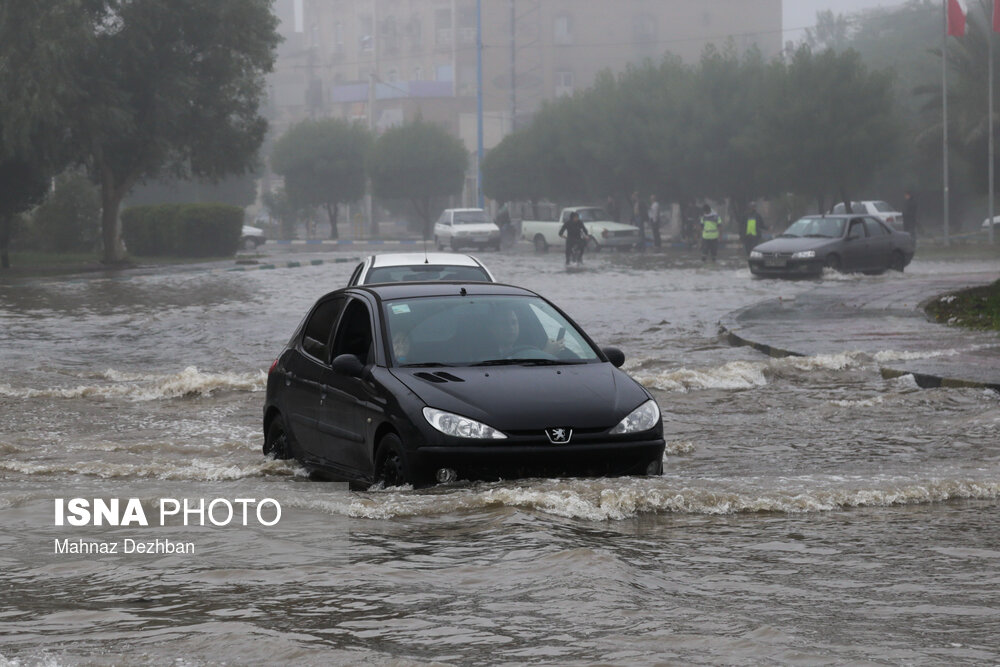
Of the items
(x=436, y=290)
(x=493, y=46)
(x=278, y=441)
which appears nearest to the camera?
(x=436, y=290)

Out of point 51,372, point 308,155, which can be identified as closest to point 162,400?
point 51,372

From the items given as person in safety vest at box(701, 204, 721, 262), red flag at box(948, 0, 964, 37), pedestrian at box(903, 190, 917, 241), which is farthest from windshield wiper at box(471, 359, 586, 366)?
pedestrian at box(903, 190, 917, 241)

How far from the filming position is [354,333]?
29.8ft

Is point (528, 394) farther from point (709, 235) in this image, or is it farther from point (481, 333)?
point (709, 235)

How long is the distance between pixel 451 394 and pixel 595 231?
47.1 metres

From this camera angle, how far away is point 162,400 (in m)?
14.5

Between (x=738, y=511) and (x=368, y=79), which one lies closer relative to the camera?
(x=738, y=511)

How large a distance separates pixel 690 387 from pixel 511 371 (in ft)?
21.6

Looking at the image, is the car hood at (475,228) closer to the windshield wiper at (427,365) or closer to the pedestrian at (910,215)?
the pedestrian at (910,215)

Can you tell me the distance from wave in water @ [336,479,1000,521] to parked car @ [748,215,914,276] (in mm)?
24499

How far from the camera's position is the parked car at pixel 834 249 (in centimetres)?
3238

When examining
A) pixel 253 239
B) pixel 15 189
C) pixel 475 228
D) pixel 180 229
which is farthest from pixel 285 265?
pixel 253 239

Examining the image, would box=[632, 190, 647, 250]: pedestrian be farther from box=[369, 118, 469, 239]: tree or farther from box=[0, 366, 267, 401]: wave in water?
box=[0, 366, 267, 401]: wave in water

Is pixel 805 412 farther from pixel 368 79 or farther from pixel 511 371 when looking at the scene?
Answer: pixel 368 79
